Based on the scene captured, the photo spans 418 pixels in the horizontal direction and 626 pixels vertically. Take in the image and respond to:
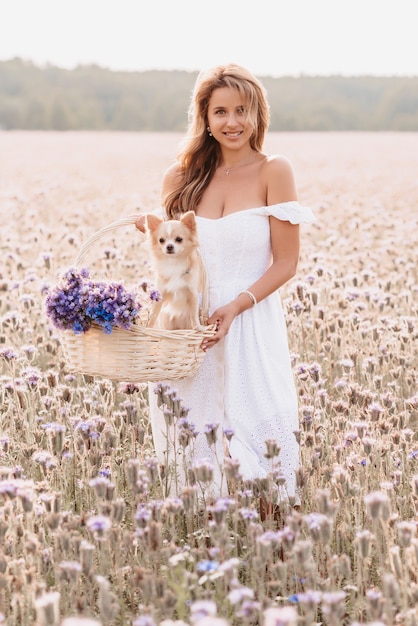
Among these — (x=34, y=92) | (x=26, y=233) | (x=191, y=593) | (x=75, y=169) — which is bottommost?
(x=191, y=593)

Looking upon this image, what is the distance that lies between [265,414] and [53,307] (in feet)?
3.39

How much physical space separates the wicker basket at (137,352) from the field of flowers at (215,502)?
0.14 m

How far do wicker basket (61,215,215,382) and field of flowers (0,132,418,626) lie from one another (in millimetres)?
144

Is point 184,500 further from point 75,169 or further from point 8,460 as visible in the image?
point 75,169

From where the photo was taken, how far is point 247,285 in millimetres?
4062

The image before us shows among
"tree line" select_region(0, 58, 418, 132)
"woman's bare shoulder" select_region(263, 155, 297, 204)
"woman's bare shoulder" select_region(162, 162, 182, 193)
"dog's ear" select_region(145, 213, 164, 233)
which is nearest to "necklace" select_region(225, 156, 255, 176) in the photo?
"woman's bare shoulder" select_region(263, 155, 297, 204)

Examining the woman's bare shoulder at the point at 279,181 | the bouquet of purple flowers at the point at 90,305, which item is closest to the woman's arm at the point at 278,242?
the woman's bare shoulder at the point at 279,181

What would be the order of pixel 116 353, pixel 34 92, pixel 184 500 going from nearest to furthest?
pixel 184 500, pixel 116 353, pixel 34 92

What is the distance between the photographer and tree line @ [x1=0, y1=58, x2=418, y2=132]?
54656 millimetres

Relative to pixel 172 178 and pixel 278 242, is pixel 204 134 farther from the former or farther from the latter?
pixel 278 242

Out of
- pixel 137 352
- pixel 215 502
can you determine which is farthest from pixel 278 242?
pixel 215 502

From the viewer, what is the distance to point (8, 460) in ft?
13.8

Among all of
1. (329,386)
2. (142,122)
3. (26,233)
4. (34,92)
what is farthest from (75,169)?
(34,92)

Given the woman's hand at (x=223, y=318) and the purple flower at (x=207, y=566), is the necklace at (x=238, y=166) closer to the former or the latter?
the woman's hand at (x=223, y=318)
